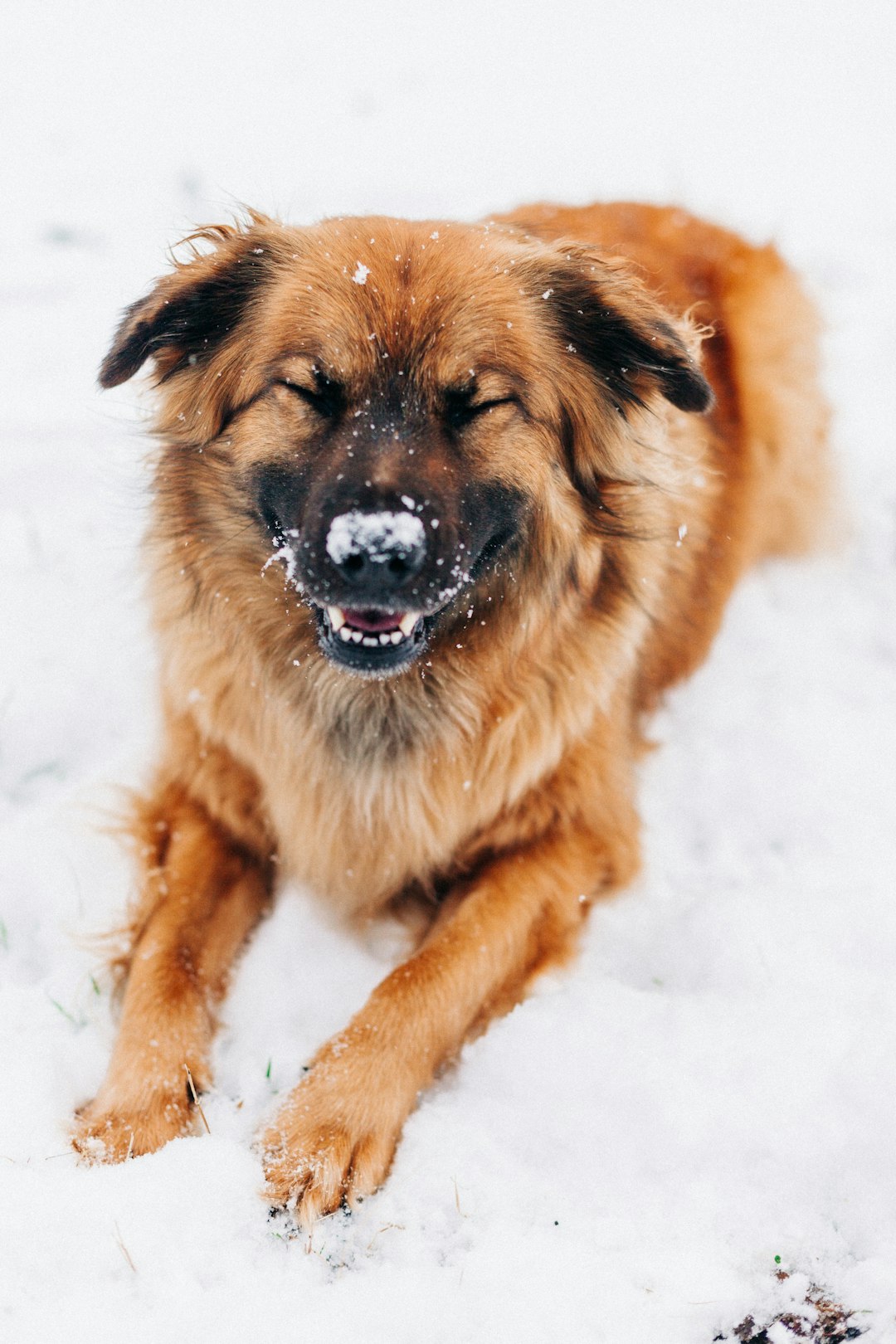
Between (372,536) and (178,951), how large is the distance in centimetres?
118

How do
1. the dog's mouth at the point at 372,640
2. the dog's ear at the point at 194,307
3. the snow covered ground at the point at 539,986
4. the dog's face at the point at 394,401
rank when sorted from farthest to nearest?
1. the dog's ear at the point at 194,307
2. the dog's mouth at the point at 372,640
3. the dog's face at the point at 394,401
4. the snow covered ground at the point at 539,986

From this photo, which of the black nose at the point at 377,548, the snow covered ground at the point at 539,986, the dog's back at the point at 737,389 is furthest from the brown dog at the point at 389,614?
the dog's back at the point at 737,389

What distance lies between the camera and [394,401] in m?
2.34

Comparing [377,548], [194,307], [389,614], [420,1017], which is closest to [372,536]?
[377,548]

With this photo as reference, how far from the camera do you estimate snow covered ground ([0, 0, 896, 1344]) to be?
78.7 inches

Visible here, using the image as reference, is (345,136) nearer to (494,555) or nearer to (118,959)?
(494,555)

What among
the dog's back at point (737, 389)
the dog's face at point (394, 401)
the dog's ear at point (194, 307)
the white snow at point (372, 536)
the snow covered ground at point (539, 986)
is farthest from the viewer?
the dog's back at point (737, 389)

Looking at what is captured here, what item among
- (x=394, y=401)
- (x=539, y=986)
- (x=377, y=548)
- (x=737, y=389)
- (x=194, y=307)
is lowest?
(x=539, y=986)

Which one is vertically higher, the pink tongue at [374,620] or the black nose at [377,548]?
the black nose at [377,548]

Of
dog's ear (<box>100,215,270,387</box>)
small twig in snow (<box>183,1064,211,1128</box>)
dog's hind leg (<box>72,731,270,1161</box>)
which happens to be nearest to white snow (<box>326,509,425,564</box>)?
dog's ear (<box>100,215,270,387</box>)

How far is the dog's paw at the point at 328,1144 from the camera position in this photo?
7.03ft

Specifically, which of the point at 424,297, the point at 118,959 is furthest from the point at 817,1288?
the point at 424,297

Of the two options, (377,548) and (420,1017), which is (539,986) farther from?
(377,548)

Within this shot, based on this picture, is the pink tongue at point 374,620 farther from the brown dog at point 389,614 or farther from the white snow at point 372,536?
the white snow at point 372,536
